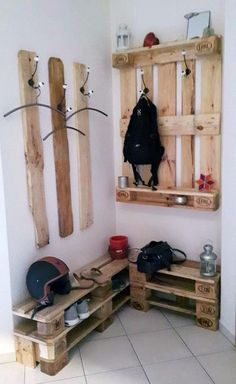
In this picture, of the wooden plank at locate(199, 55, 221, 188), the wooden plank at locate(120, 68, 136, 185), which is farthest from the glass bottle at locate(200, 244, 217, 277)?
the wooden plank at locate(120, 68, 136, 185)

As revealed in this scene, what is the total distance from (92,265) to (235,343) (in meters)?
1.22

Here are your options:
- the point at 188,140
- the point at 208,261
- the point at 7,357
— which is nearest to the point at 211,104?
the point at 188,140

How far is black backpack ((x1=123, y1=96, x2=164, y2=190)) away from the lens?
2.80 meters

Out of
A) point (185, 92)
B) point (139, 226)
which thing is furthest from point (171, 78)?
point (139, 226)

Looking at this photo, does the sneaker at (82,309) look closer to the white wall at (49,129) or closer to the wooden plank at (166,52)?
the white wall at (49,129)

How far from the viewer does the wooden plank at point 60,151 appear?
2.47m

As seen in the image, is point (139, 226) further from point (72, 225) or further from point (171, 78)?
point (171, 78)

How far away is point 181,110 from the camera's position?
9.26 ft

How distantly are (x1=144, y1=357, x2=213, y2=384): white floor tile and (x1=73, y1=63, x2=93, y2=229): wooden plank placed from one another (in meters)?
1.17

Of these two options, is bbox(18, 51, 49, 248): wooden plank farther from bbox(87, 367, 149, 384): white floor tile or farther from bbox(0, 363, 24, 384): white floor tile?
bbox(87, 367, 149, 384): white floor tile

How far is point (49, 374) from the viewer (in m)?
2.21

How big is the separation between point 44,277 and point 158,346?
95 cm

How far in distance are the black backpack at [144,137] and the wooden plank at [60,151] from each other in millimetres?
554

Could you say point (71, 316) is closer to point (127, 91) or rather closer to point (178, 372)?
point (178, 372)
